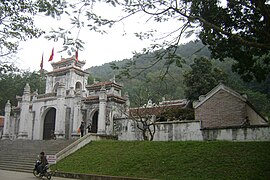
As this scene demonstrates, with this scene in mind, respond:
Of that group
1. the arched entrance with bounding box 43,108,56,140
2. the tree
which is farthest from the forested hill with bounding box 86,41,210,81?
the arched entrance with bounding box 43,108,56,140

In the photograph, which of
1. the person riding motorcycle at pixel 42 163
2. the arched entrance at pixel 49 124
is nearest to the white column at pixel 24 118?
the arched entrance at pixel 49 124

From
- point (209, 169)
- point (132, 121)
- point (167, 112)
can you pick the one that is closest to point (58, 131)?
point (132, 121)

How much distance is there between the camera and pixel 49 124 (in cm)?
2681

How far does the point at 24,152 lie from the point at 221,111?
47.1 ft

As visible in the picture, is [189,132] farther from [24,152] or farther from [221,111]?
[24,152]

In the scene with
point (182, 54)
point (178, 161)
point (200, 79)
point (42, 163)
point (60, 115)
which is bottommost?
point (42, 163)

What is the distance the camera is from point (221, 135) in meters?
16.2

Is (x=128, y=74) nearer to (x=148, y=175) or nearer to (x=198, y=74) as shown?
(x=148, y=175)

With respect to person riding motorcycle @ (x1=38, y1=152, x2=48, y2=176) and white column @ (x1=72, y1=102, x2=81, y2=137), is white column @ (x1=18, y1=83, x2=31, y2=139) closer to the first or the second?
white column @ (x1=72, y1=102, x2=81, y2=137)

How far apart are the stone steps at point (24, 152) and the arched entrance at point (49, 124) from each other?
3.58 metres

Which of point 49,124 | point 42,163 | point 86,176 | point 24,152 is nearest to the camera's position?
point 86,176

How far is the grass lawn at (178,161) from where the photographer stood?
35.6ft

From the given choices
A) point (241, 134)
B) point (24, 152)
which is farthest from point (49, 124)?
point (241, 134)

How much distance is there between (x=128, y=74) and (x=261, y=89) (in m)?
38.9
